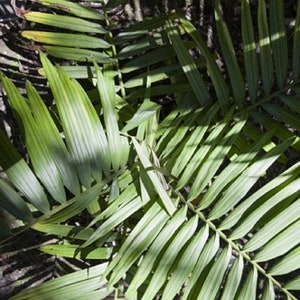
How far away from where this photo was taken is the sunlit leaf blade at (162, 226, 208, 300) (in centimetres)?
108

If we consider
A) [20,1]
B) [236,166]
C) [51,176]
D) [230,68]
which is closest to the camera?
[51,176]

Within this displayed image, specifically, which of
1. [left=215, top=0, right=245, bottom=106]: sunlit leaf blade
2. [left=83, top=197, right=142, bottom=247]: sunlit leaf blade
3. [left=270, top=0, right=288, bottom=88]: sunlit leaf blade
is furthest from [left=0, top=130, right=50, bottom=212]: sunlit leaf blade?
[left=270, top=0, right=288, bottom=88]: sunlit leaf blade

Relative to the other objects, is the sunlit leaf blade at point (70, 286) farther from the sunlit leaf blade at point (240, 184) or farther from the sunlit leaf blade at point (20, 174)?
the sunlit leaf blade at point (240, 184)

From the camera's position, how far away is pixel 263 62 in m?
1.36

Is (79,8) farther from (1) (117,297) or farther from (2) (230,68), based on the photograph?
(1) (117,297)

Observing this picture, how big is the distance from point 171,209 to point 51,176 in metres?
0.25

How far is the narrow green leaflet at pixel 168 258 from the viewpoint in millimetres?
1076

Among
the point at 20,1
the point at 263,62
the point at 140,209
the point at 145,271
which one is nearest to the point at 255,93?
the point at 263,62

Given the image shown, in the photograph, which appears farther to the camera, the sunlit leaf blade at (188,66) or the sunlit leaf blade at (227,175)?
the sunlit leaf blade at (188,66)

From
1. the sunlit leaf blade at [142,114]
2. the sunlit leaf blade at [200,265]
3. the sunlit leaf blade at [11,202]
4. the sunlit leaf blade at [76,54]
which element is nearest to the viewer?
the sunlit leaf blade at [11,202]

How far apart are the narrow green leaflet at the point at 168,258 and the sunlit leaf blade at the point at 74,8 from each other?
596 millimetres

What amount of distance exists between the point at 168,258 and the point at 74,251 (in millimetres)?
195

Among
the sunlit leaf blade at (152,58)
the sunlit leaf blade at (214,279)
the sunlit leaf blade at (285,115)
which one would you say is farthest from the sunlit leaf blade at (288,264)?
the sunlit leaf blade at (152,58)

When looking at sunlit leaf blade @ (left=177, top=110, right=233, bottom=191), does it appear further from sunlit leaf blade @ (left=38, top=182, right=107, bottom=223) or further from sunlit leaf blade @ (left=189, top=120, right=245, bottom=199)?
sunlit leaf blade @ (left=38, top=182, right=107, bottom=223)
